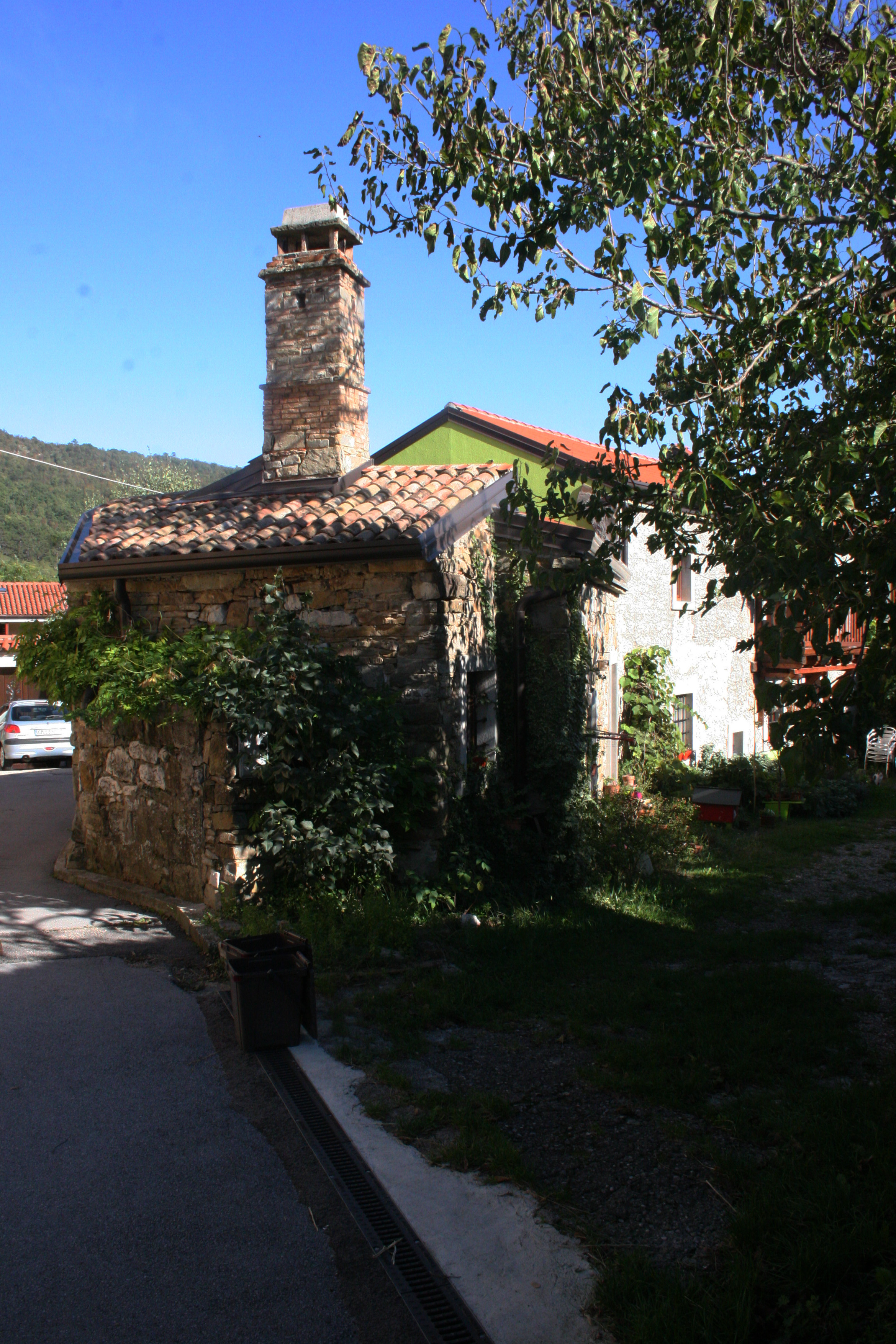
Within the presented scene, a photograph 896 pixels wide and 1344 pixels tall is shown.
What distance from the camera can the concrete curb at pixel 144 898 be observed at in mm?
6574

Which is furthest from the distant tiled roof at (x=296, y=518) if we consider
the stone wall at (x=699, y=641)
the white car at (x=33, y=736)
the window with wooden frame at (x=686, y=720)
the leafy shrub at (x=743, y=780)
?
the white car at (x=33, y=736)

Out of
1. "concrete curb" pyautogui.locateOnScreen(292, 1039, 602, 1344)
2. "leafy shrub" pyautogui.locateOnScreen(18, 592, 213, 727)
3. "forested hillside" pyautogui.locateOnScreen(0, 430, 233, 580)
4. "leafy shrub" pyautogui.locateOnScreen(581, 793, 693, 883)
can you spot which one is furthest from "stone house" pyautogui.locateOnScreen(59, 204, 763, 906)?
"forested hillside" pyautogui.locateOnScreen(0, 430, 233, 580)

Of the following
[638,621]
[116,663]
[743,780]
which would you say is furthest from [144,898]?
[743,780]

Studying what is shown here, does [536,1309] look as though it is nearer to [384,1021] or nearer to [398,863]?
[384,1021]

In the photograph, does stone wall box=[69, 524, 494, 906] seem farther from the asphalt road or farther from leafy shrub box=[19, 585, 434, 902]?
the asphalt road

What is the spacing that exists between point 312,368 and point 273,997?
629 centimetres

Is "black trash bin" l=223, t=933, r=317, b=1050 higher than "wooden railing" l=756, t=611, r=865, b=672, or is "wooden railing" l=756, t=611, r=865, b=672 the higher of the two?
"wooden railing" l=756, t=611, r=865, b=672

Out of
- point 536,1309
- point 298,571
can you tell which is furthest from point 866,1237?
point 298,571

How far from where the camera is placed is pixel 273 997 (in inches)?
191

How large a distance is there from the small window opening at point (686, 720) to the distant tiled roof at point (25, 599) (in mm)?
22287

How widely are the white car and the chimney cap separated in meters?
13.0

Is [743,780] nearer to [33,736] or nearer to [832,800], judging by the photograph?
[832,800]

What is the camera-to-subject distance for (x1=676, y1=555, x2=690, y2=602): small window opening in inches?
615

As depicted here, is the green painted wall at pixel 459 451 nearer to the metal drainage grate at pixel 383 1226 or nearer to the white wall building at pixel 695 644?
the white wall building at pixel 695 644
